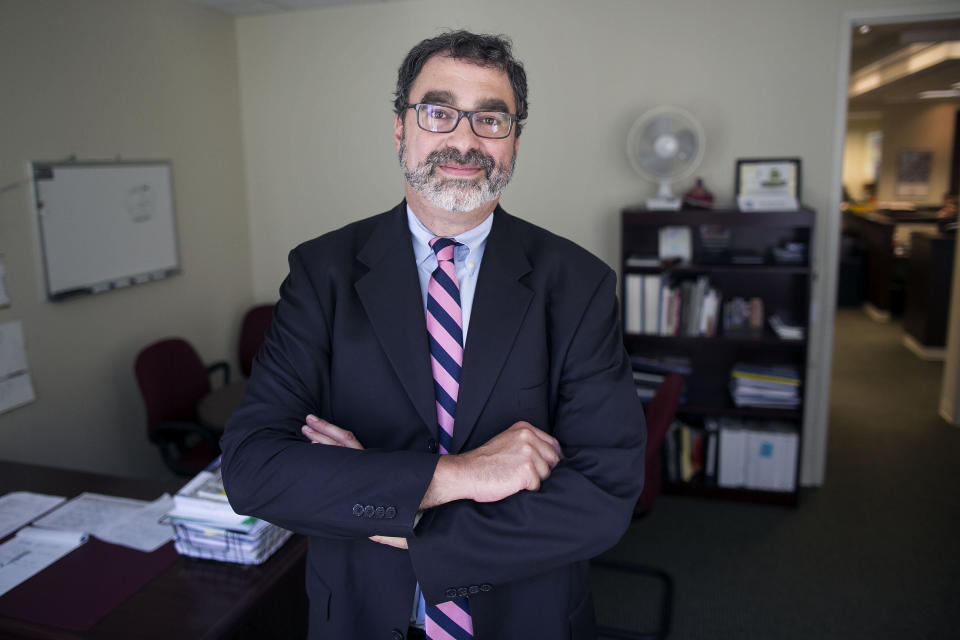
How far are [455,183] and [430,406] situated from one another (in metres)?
0.43

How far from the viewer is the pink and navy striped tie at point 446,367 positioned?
1.42m

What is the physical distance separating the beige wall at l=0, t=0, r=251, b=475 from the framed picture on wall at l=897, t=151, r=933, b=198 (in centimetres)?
1108

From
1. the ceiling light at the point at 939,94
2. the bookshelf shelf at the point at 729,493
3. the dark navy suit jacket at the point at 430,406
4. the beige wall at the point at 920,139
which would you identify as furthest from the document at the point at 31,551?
the beige wall at the point at 920,139

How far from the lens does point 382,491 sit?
4.06ft

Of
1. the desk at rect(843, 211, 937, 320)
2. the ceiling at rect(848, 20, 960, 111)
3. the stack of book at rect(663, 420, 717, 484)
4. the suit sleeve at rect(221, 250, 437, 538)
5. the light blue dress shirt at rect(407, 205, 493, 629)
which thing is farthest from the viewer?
the desk at rect(843, 211, 937, 320)

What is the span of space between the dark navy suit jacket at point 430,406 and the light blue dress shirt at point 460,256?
0.12ft

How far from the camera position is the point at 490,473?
4.20 ft

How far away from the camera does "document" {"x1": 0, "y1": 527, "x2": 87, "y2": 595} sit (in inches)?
79.7

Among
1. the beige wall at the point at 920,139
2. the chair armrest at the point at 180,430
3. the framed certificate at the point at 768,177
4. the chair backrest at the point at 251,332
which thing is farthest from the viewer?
the beige wall at the point at 920,139

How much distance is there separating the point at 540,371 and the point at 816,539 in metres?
3.11

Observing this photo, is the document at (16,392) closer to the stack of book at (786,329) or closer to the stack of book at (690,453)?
the stack of book at (690,453)

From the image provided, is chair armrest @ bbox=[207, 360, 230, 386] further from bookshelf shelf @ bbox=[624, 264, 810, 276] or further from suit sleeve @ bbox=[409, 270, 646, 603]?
suit sleeve @ bbox=[409, 270, 646, 603]

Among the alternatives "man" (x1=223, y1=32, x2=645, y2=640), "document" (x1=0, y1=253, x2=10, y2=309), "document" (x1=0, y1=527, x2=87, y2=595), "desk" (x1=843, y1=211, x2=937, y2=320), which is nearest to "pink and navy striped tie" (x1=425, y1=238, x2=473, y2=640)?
"man" (x1=223, y1=32, x2=645, y2=640)

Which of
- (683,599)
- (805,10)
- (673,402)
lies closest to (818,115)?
(805,10)
